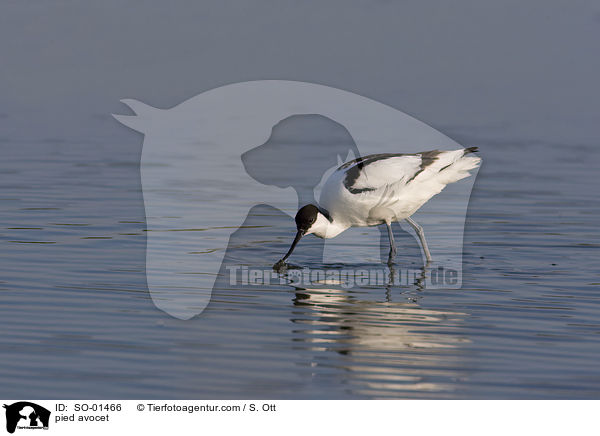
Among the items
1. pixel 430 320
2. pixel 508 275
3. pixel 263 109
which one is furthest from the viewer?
pixel 263 109

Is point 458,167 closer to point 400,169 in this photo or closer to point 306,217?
point 400,169

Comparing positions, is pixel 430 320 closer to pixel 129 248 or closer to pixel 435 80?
pixel 129 248

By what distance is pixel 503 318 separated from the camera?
9.44 metres

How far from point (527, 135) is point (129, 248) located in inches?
510

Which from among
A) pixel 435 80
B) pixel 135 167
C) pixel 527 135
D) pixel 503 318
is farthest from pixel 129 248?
pixel 435 80

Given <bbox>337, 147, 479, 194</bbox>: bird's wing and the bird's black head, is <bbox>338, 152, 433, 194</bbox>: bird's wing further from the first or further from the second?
the bird's black head

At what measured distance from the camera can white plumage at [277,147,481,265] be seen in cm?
1202

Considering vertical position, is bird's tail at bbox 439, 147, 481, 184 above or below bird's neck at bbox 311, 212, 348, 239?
above

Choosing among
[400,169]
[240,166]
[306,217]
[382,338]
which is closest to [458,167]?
[400,169]

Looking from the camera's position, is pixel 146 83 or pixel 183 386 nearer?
pixel 183 386
